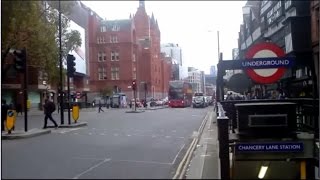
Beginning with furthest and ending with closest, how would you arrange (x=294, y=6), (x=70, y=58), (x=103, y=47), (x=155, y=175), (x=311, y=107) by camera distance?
(x=294, y=6), (x=70, y=58), (x=103, y=47), (x=311, y=107), (x=155, y=175)

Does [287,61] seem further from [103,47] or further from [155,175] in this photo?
[103,47]

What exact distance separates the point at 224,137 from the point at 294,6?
112ft

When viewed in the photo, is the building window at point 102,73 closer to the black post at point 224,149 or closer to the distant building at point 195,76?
the black post at point 224,149

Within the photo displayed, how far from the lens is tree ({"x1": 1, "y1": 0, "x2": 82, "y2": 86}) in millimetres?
30347

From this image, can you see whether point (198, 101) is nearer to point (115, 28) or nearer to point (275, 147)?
point (115, 28)

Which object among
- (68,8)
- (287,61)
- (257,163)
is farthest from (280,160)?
(68,8)

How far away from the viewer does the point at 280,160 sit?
640 cm

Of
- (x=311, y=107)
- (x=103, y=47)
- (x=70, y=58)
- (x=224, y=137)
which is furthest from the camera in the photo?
(x=70, y=58)

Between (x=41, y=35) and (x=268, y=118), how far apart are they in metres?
29.6

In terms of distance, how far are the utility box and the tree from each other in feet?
78.5

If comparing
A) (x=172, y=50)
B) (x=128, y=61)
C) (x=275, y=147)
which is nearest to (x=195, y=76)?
(x=128, y=61)

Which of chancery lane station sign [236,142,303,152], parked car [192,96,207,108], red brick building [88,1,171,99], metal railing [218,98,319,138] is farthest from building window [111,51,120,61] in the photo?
parked car [192,96,207,108]

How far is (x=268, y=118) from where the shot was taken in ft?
20.0

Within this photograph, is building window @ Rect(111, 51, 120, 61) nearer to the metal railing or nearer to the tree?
the metal railing
